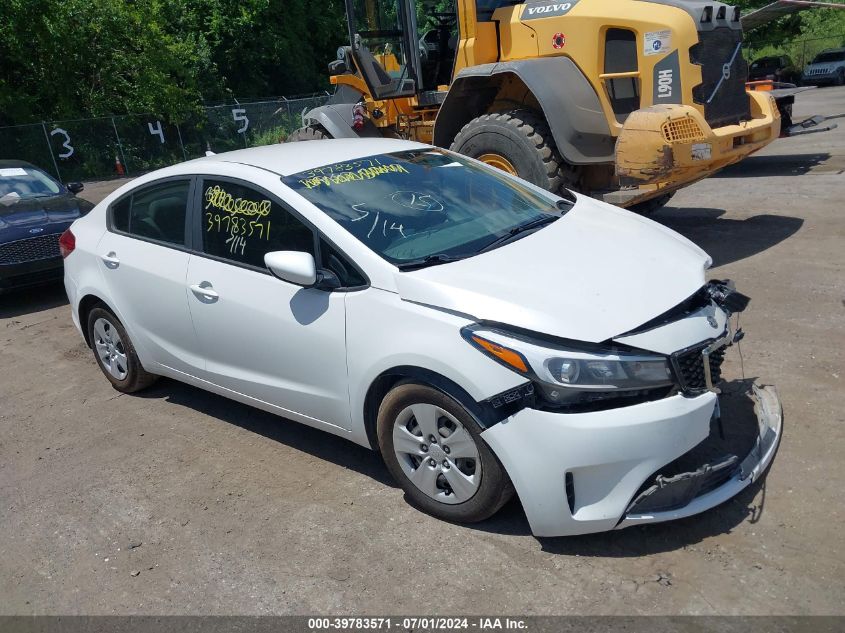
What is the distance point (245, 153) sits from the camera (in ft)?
15.7

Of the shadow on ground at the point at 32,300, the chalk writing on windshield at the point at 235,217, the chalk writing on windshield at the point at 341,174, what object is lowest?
the shadow on ground at the point at 32,300

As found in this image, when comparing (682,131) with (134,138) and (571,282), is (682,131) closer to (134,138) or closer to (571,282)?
(571,282)

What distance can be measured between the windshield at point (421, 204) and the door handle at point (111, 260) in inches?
61.1

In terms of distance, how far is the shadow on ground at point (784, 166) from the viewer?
11.1 meters

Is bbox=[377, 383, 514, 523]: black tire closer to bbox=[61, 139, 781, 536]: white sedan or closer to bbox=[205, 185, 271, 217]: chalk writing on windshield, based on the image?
bbox=[61, 139, 781, 536]: white sedan

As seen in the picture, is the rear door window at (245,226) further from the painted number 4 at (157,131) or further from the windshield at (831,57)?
the windshield at (831,57)

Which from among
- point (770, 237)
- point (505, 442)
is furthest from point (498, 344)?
point (770, 237)

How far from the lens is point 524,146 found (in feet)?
24.3

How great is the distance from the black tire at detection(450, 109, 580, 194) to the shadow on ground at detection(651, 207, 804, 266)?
1529mm

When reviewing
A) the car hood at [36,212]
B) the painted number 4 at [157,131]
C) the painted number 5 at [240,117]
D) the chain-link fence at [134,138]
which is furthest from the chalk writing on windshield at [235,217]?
the painted number 5 at [240,117]

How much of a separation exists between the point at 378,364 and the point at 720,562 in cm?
164

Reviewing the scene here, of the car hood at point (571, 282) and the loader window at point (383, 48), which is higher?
the loader window at point (383, 48)

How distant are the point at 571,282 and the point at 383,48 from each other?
686 centimetres

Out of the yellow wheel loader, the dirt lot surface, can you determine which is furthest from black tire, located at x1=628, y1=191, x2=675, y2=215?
the dirt lot surface
